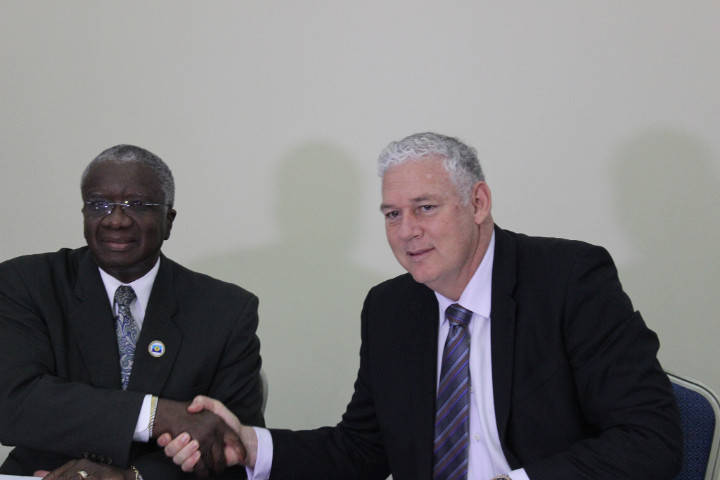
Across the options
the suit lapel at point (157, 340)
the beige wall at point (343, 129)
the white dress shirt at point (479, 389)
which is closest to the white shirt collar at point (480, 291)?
the white dress shirt at point (479, 389)

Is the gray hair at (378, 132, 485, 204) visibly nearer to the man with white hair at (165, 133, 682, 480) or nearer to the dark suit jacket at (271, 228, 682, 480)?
the man with white hair at (165, 133, 682, 480)

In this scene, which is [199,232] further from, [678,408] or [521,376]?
[678,408]

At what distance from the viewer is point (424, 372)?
277cm

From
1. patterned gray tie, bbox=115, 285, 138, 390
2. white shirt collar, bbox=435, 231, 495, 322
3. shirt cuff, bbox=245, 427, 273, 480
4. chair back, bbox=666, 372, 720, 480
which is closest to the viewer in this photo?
chair back, bbox=666, 372, 720, 480

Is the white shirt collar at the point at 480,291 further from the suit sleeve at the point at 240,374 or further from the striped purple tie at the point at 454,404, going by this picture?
the suit sleeve at the point at 240,374

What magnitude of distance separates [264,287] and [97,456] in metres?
1.86

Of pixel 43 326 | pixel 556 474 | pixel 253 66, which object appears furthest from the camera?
pixel 253 66

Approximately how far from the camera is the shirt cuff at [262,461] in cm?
285

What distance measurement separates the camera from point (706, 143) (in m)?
4.18

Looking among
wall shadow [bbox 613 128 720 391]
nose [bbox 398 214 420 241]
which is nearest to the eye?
nose [bbox 398 214 420 241]

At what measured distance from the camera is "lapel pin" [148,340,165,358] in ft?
9.64

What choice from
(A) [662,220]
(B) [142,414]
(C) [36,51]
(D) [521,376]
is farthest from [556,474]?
(C) [36,51]

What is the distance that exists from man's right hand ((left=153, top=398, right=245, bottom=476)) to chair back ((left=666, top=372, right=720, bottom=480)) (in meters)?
1.34

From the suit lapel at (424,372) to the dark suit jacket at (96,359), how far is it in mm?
640
